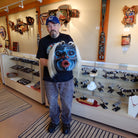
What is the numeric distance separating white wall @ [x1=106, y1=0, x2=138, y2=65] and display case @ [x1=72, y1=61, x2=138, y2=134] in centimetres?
51

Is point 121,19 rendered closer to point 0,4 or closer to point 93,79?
point 93,79

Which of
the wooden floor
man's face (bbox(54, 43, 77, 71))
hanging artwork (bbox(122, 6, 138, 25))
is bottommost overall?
the wooden floor

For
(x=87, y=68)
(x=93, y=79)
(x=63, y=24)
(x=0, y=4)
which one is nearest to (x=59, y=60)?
(x=87, y=68)

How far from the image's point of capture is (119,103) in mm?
1747

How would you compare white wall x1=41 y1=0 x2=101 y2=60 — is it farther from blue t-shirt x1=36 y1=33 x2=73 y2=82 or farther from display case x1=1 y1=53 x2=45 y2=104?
blue t-shirt x1=36 y1=33 x2=73 y2=82

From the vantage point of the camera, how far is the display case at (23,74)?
2.34 meters

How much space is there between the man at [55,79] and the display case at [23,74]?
76 cm

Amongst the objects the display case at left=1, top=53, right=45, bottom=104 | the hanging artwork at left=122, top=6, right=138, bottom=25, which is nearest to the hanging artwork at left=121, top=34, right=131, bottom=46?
the hanging artwork at left=122, top=6, right=138, bottom=25

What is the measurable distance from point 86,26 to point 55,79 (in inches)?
A: 64.2

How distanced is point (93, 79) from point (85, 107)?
44cm

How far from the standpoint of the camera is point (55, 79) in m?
1.35

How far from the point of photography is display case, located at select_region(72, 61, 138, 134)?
1.56 meters

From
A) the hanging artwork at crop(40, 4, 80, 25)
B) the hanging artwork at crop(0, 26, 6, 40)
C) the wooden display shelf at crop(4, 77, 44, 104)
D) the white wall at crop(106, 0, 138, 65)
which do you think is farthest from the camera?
the hanging artwork at crop(0, 26, 6, 40)

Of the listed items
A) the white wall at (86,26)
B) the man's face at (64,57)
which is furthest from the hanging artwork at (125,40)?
the man's face at (64,57)
